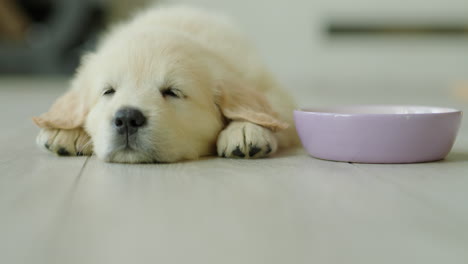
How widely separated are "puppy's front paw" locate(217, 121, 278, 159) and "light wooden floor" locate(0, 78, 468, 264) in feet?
0.16

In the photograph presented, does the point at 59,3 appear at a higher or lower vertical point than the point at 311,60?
higher

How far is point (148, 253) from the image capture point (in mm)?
971

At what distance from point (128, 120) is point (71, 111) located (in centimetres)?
38

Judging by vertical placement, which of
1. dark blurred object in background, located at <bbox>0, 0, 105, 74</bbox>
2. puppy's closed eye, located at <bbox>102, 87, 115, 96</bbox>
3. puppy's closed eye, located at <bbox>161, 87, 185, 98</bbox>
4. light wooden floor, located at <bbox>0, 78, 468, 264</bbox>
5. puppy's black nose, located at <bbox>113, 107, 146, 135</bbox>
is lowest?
dark blurred object in background, located at <bbox>0, 0, 105, 74</bbox>

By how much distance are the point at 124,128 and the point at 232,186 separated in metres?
0.45

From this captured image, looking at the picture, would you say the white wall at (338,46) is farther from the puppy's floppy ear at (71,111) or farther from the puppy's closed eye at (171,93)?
the puppy's closed eye at (171,93)

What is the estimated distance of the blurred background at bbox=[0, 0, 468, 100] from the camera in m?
7.52

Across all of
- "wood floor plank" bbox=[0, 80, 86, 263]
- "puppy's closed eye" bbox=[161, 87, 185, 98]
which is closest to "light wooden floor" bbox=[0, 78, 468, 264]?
"wood floor plank" bbox=[0, 80, 86, 263]

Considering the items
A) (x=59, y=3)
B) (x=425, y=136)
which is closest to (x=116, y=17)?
(x=59, y=3)

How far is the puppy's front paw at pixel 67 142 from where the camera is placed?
6.35 feet

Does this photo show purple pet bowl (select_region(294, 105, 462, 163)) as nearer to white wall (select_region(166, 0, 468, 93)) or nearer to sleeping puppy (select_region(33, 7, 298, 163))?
sleeping puppy (select_region(33, 7, 298, 163))

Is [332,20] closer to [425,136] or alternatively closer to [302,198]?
[425,136]

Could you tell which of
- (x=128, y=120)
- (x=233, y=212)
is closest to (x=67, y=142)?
(x=128, y=120)

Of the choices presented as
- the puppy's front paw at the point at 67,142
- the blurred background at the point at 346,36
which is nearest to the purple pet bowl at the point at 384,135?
the puppy's front paw at the point at 67,142
